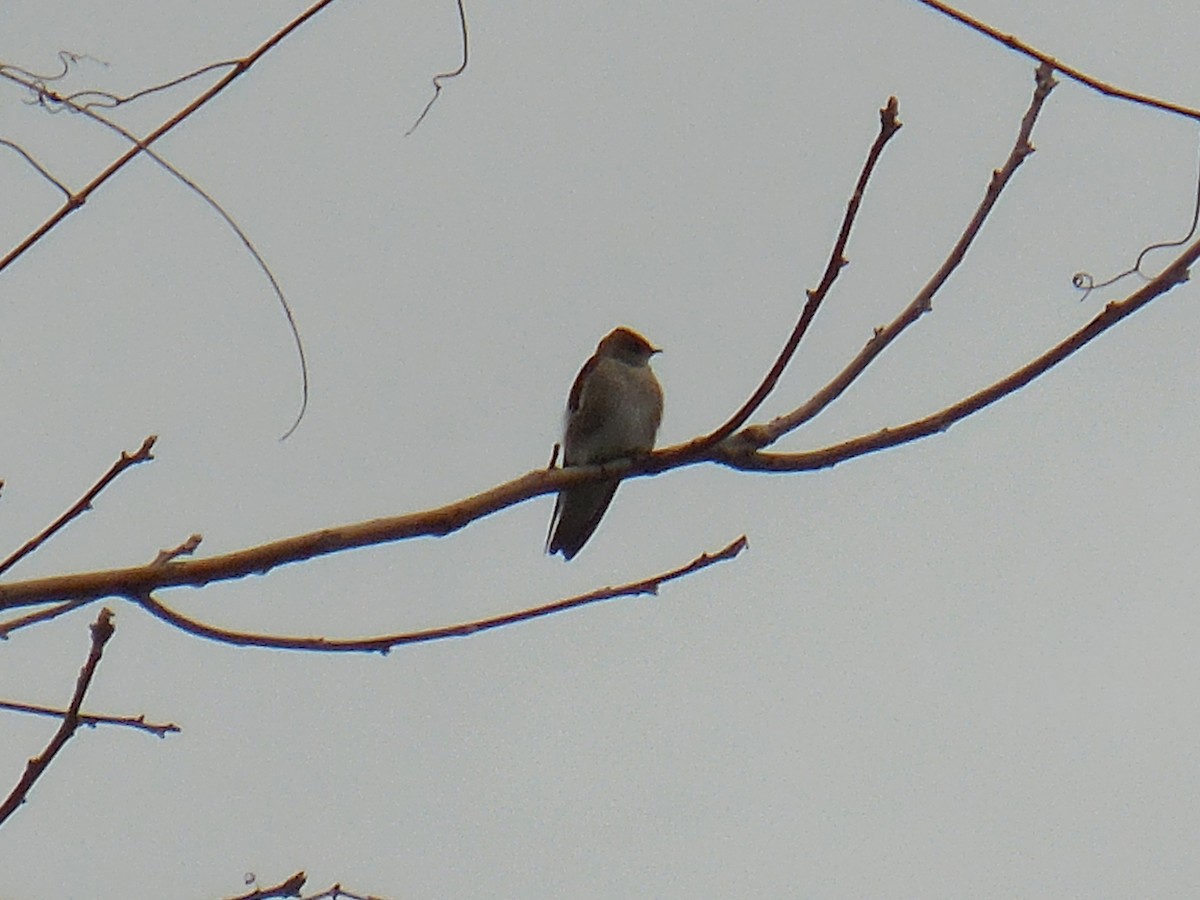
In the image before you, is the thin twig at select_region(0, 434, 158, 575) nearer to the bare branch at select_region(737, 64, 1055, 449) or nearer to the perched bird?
the bare branch at select_region(737, 64, 1055, 449)

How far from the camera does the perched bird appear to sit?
21.2ft

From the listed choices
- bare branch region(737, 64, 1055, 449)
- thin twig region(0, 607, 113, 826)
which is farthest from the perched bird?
thin twig region(0, 607, 113, 826)

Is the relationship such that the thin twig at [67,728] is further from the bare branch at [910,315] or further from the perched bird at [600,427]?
the perched bird at [600,427]

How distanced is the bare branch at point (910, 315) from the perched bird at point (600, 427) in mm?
3807

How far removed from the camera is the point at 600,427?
22.0 ft

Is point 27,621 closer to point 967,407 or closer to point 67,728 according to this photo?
point 67,728

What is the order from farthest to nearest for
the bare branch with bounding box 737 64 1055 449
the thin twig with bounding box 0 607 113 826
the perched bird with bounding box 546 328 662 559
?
1. the perched bird with bounding box 546 328 662 559
2. the bare branch with bounding box 737 64 1055 449
3. the thin twig with bounding box 0 607 113 826

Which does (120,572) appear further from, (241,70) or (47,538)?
(241,70)

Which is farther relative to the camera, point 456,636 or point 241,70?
point 456,636

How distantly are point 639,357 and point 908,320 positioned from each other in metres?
4.87

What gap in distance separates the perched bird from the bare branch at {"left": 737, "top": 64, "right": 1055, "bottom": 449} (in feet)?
12.5

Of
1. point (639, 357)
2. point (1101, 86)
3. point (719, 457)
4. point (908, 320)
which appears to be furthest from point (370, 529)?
point (639, 357)

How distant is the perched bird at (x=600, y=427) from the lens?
6.46 metres

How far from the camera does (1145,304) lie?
2.25 m
